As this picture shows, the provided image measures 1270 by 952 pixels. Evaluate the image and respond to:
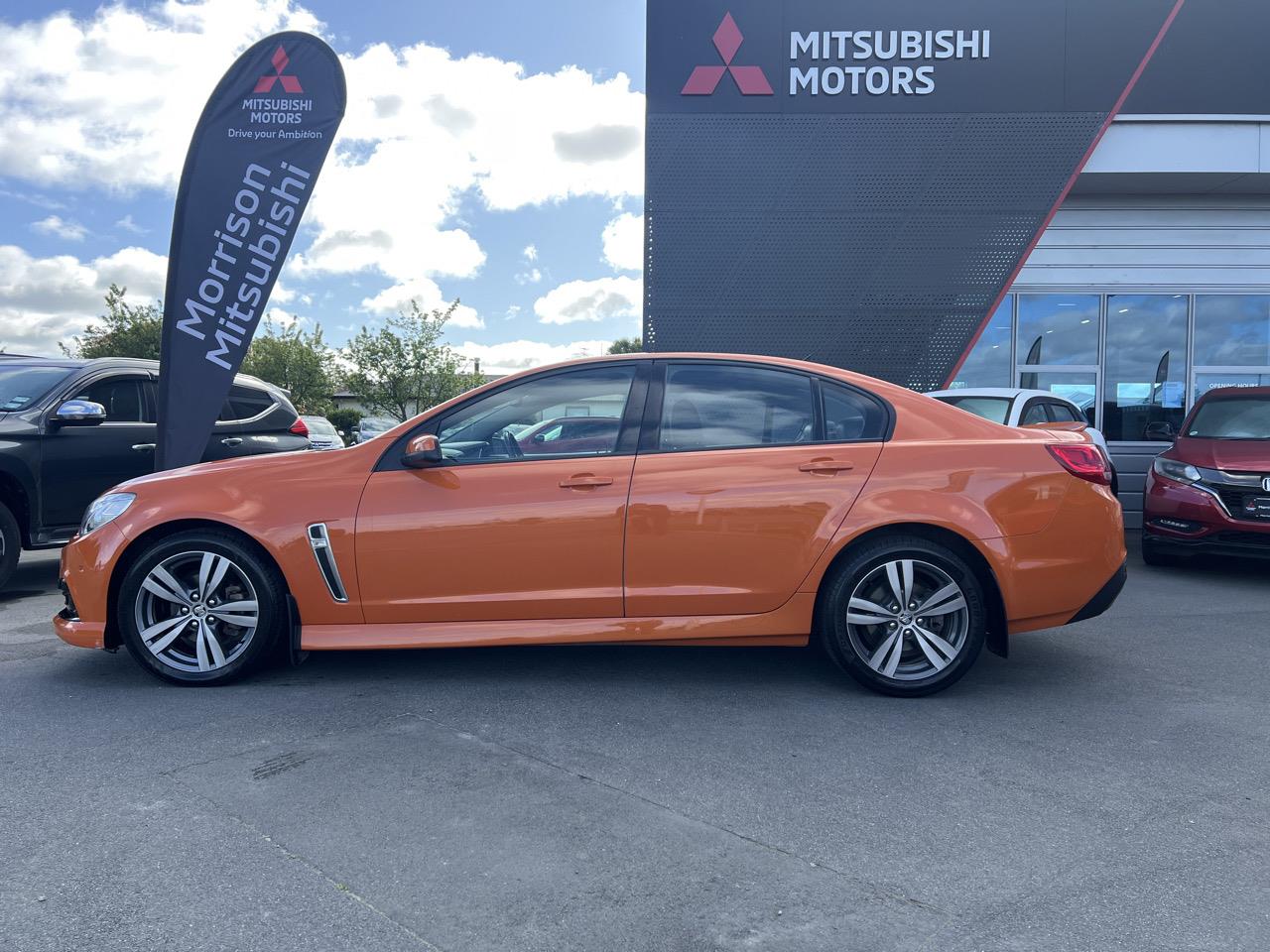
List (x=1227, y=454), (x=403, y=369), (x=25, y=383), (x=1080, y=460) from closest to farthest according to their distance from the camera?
(x=1080, y=460) < (x=25, y=383) < (x=1227, y=454) < (x=403, y=369)

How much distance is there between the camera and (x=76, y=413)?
21.6 feet

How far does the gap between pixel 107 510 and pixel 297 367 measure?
4793 cm

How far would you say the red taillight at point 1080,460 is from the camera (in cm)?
406

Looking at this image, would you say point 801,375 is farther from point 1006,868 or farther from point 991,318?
point 991,318

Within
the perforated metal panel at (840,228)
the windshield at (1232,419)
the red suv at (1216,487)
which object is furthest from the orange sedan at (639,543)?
the perforated metal panel at (840,228)

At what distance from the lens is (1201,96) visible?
1109 cm

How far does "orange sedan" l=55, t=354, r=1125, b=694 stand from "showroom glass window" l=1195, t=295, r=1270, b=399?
381 inches

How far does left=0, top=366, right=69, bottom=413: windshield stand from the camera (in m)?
6.73

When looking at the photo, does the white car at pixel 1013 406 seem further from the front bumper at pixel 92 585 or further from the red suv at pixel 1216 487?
the front bumper at pixel 92 585

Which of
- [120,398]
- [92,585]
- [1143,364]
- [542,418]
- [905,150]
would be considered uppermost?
[905,150]

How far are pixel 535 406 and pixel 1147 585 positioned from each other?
18.2 feet

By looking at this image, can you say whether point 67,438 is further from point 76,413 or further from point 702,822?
point 702,822

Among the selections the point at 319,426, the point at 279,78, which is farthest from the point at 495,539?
the point at 319,426

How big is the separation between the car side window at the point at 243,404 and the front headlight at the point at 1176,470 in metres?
7.89
